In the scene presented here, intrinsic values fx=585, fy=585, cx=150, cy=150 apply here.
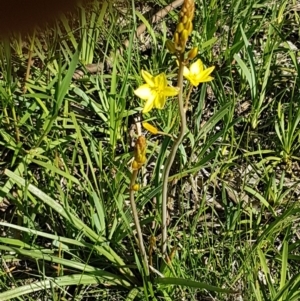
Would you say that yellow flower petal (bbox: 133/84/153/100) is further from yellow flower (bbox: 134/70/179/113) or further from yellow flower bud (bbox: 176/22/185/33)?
yellow flower bud (bbox: 176/22/185/33)

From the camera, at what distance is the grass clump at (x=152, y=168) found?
3.87 feet

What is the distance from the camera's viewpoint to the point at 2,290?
47.3 inches

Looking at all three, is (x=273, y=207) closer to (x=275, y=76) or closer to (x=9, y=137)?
(x=275, y=76)

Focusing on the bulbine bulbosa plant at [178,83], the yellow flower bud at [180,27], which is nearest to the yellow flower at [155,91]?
the bulbine bulbosa plant at [178,83]

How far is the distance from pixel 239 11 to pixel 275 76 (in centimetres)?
23

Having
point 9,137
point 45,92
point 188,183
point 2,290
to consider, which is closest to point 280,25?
point 188,183

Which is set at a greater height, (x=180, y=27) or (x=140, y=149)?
(x=180, y=27)

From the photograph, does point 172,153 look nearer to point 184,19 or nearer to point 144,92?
point 144,92

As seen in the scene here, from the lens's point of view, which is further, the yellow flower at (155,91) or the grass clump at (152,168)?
the grass clump at (152,168)

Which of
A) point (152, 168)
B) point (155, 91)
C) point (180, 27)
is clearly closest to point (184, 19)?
point (180, 27)

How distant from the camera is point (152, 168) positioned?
4.97 ft

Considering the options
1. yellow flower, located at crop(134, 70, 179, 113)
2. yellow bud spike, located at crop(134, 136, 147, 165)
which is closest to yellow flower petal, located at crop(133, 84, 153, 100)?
yellow flower, located at crop(134, 70, 179, 113)

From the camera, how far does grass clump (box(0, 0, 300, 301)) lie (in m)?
1.18

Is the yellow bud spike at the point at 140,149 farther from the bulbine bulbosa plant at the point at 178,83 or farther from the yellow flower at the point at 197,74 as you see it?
the yellow flower at the point at 197,74
